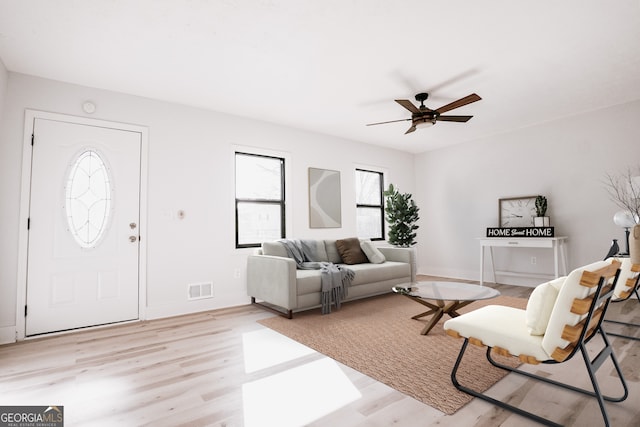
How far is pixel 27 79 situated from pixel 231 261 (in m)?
2.85

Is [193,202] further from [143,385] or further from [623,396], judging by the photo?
[623,396]

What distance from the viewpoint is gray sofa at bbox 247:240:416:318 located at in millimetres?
3637

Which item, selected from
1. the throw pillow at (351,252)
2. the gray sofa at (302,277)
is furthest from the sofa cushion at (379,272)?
the throw pillow at (351,252)

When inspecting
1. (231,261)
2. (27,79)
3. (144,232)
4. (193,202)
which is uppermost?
(27,79)

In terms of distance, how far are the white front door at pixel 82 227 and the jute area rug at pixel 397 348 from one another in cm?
171

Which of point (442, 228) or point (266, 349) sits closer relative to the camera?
point (266, 349)

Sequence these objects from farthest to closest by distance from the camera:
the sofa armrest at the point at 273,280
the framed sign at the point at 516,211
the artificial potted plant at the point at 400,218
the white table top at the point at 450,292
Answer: the artificial potted plant at the point at 400,218 → the framed sign at the point at 516,211 → the sofa armrest at the point at 273,280 → the white table top at the point at 450,292

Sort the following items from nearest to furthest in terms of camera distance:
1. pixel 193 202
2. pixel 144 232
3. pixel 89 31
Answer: pixel 89 31 < pixel 144 232 < pixel 193 202

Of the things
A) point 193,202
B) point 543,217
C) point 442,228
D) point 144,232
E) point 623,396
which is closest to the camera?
point 623,396

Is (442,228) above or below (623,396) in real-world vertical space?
above

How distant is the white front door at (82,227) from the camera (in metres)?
3.23

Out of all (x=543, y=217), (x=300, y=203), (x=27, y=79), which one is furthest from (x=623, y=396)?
(x=27, y=79)

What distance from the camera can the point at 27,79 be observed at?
3254 millimetres

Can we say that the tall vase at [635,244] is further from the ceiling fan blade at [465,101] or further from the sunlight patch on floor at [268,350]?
the sunlight patch on floor at [268,350]
